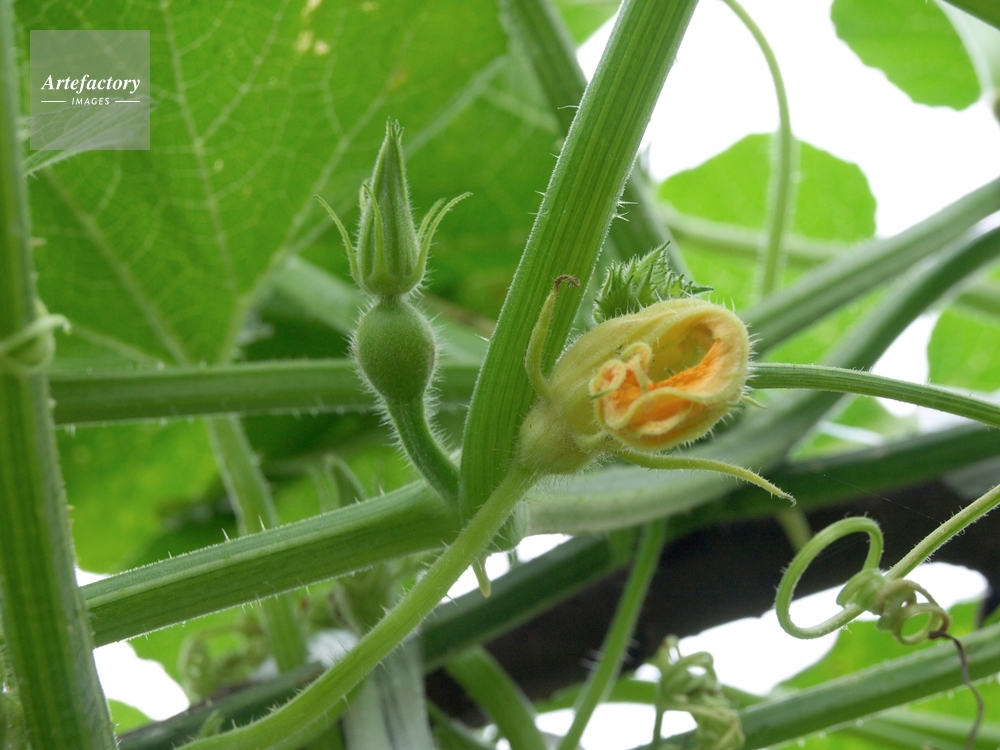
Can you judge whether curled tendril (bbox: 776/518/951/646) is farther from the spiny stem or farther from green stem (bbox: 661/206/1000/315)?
A: green stem (bbox: 661/206/1000/315)

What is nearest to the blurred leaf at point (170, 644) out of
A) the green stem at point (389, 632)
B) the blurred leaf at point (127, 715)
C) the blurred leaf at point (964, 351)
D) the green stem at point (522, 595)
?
the blurred leaf at point (127, 715)

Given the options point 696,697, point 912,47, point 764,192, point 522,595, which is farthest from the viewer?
point 764,192

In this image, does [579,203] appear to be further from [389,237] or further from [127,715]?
[127,715]

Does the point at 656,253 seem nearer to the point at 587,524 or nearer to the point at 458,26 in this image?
the point at 587,524

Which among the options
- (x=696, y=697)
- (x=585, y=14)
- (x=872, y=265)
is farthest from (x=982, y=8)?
(x=585, y=14)

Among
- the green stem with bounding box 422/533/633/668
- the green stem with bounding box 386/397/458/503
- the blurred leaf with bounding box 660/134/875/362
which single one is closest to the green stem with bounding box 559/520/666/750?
the green stem with bounding box 422/533/633/668

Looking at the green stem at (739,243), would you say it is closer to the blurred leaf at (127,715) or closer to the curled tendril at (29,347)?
the blurred leaf at (127,715)

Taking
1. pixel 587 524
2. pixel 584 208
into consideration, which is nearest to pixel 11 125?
pixel 584 208
